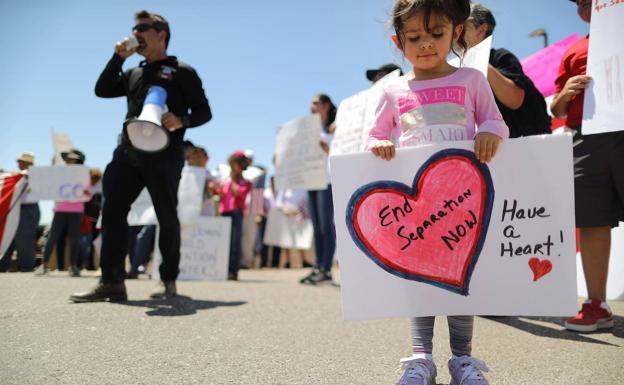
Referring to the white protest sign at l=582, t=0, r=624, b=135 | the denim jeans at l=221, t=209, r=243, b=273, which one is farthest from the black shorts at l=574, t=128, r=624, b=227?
the denim jeans at l=221, t=209, r=243, b=273

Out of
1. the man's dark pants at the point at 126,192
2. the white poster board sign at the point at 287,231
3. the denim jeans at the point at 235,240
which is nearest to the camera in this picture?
the man's dark pants at the point at 126,192

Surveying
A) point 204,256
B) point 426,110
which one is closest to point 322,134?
point 204,256

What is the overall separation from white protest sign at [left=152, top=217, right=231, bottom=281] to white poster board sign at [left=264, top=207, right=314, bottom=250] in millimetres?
2755

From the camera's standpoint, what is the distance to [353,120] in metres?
4.37

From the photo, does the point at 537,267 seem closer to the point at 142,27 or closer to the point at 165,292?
the point at 165,292

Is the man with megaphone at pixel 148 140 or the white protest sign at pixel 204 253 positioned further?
the white protest sign at pixel 204 253

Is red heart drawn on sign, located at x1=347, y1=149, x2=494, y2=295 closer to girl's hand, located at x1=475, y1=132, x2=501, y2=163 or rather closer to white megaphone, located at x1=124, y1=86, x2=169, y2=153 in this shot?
girl's hand, located at x1=475, y1=132, x2=501, y2=163

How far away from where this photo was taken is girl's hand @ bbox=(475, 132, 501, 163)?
1510 millimetres

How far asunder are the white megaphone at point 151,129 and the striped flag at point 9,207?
1057mm

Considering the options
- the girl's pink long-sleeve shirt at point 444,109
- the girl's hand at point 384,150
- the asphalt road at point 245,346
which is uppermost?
the girl's pink long-sleeve shirt at point 444,109

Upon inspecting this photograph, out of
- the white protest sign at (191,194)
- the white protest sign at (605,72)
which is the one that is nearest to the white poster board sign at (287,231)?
the white protest sign at (191,194)

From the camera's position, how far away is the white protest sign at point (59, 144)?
296 inches

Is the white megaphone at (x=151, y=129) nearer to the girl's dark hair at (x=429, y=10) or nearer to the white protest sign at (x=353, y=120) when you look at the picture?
the white protest sign at (x=353, y=120)

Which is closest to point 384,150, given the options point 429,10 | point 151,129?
point 429,10
